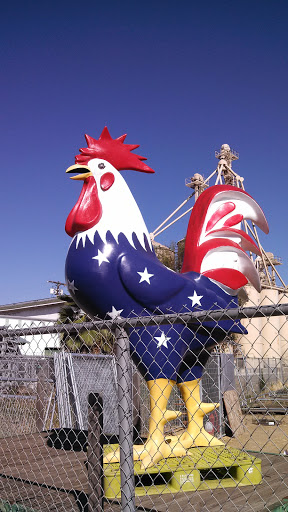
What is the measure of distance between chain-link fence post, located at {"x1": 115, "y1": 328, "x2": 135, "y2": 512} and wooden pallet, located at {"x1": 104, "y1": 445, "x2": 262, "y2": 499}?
1.06 m

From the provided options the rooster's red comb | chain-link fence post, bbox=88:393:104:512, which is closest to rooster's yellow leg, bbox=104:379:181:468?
chain-link fence post, bbox=88:393:104:512

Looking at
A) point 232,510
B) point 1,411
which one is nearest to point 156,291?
point 232,510

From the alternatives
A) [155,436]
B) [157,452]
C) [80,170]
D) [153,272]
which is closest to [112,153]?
[80,170]

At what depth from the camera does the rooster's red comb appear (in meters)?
4.75

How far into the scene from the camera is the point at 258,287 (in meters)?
5.17

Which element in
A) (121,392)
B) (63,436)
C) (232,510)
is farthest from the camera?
(63,436)

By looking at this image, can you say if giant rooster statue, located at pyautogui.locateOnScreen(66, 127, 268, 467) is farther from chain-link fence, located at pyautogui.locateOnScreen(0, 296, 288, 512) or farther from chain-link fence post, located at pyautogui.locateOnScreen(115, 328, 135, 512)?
chain-link fence post, located at pyautogui.locateOnScreen(115, 328, 135, 512)

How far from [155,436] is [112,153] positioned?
106 inches

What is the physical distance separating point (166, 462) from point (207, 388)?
20.2 feet

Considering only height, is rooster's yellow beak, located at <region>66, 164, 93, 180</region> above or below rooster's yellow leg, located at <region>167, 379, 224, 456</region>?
above

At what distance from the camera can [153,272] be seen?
4.36 meters

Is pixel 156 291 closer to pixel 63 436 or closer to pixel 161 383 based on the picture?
pixel 161 383

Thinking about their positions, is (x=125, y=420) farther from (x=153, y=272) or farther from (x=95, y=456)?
(x=153, y=272)

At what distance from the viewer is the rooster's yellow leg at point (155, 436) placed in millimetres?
4070
